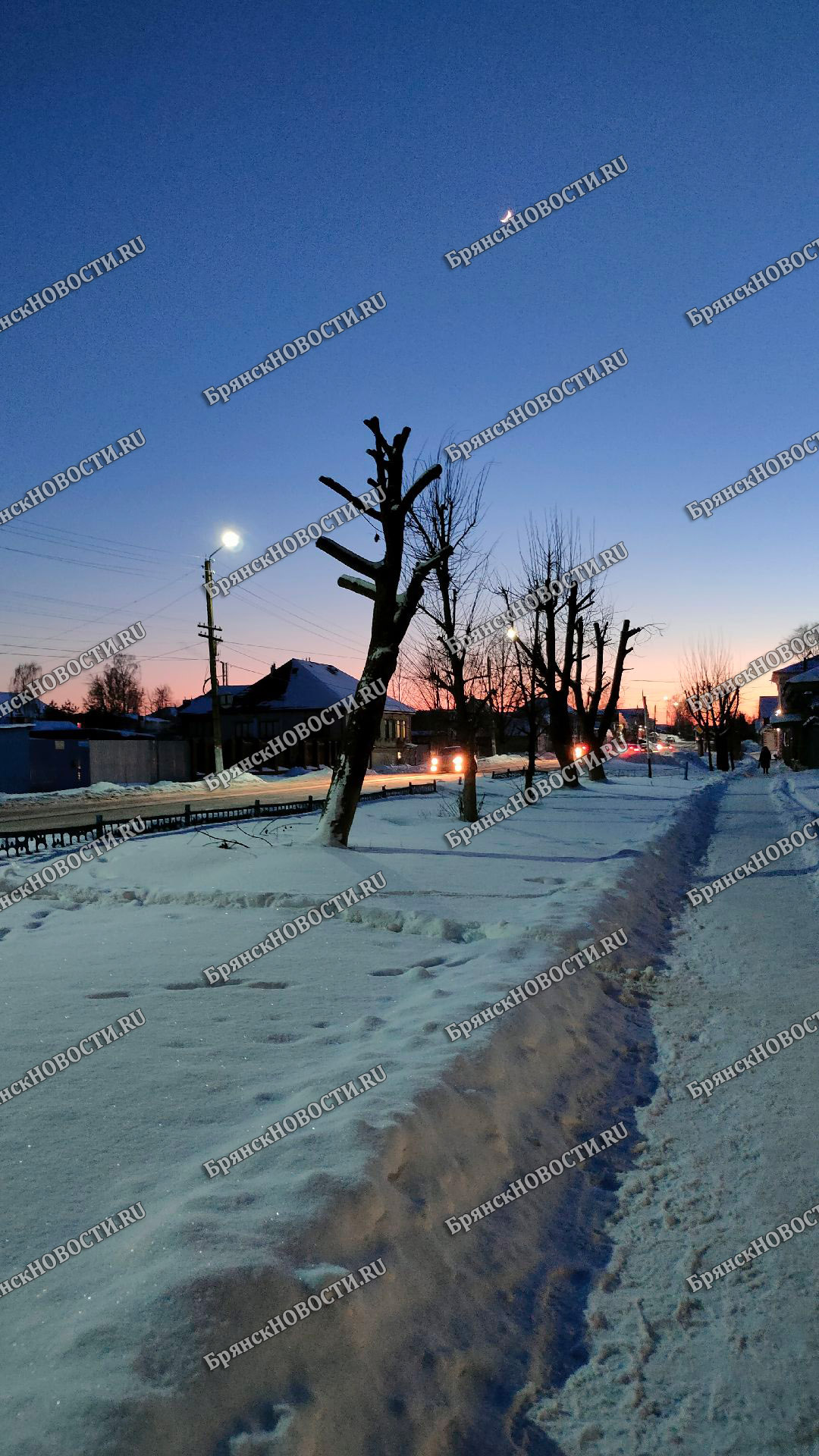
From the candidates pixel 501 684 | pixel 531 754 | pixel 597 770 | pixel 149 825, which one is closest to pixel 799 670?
pixel 501 684

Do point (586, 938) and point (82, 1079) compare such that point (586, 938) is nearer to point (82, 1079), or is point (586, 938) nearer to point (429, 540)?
point (82, 1079)

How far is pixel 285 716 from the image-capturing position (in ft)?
169

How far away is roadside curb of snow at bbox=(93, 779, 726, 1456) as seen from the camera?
7.23ft

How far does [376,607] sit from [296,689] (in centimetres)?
4041

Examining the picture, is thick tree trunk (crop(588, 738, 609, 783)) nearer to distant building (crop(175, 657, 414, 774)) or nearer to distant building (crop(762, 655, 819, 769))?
distant building (crop(762, 655, 819, 769))

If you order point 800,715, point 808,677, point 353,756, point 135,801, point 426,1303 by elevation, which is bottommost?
point 426,1303

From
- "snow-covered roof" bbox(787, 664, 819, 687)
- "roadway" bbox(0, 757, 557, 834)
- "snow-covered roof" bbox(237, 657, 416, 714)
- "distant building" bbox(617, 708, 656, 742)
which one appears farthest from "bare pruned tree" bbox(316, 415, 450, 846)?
"distant building" bbox(617, 708, 656, 742)

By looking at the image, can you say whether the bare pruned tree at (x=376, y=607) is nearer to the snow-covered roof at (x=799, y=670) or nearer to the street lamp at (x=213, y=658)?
the street lamp at (x=213, y=658)

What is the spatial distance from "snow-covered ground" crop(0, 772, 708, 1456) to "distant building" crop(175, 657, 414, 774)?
36141 millimetres

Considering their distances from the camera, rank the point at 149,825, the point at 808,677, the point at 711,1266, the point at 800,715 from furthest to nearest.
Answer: the point at 808,677 < the point at 800,715 < the point at 149,825 < the point at 711,1266

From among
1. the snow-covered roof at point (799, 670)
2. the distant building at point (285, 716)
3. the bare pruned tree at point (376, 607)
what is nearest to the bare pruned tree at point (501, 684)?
the distant building at point (285, 716)

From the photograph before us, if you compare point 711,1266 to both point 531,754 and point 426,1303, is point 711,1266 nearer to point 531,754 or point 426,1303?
point 426,1303

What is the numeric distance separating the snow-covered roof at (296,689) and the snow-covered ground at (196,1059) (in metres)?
39.7

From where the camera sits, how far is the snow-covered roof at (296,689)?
51.3 metres
